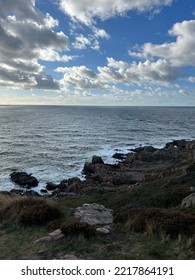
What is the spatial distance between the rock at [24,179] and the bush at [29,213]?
84.6ft

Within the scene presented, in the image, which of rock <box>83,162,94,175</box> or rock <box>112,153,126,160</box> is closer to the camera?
rock <box>83,162,94,175</box>

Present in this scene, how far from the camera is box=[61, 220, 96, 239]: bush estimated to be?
33.1ft

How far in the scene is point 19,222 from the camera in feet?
40.9

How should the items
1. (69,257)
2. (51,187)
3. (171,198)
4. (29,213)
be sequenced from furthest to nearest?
(51,187) < (171,198) < (29,213) < (69,257)

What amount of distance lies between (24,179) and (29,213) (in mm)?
28506

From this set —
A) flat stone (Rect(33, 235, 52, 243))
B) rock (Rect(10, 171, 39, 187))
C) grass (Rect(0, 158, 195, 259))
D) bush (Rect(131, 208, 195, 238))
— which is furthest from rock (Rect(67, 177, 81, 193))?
flat stone (Rect(33, 235, 52, 243))

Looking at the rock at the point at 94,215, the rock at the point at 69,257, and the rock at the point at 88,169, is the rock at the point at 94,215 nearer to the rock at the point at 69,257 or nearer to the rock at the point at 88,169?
the rock at the point at 69,257

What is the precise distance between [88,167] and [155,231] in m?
36.0

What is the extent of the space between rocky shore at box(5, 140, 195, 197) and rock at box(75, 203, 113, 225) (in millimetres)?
15238

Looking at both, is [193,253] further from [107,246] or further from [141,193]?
[141,193]

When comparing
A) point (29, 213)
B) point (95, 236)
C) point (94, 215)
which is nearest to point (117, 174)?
point (94, 215)

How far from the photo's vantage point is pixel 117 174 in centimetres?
4253

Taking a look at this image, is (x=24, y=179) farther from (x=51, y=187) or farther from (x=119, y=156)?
(x=119, y=156)

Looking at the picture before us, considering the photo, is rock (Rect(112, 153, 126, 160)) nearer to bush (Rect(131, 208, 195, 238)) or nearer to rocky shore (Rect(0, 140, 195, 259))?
rocky shore (Rect(0, 140, 195, 259))
